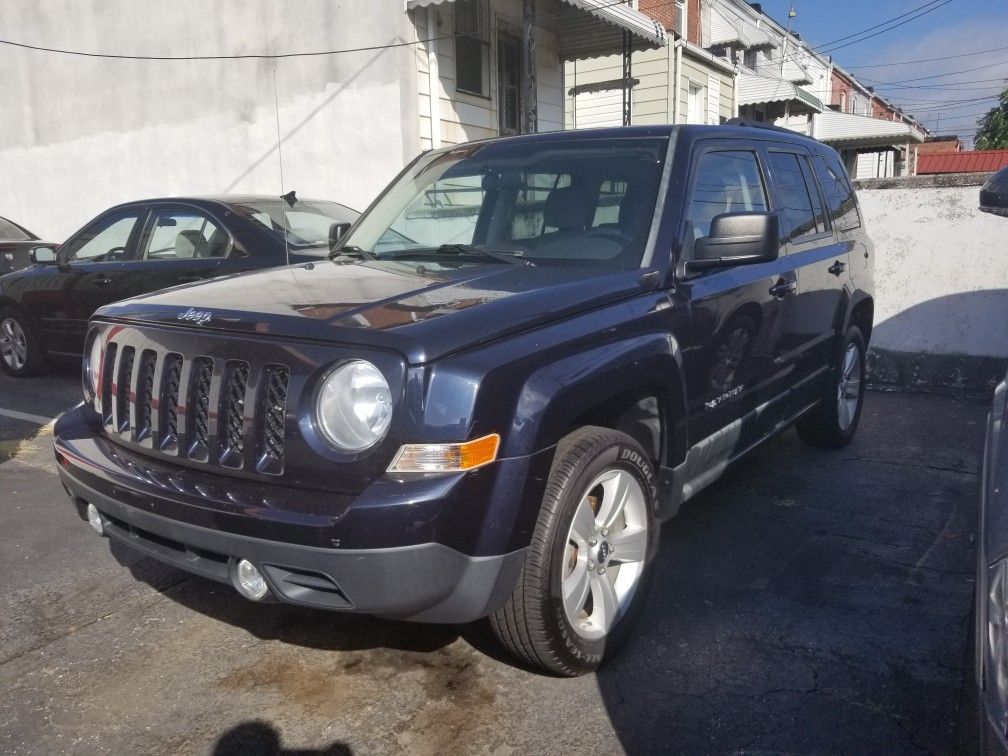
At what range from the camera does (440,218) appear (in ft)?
13.0

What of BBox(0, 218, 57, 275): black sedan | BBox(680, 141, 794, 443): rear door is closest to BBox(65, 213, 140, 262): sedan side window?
A: BBox(0, 218, 57, 275): black sedan

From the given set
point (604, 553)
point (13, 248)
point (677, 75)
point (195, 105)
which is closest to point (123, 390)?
point (604, 553)

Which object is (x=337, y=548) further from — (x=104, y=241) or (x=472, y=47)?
(x=472, y=47)

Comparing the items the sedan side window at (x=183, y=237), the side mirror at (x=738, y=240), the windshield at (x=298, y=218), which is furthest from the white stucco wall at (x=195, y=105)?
the side mirror at (x=738, y=240)

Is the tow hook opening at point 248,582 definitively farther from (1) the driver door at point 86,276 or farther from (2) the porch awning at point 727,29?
(2) the porch awning at point 727,29

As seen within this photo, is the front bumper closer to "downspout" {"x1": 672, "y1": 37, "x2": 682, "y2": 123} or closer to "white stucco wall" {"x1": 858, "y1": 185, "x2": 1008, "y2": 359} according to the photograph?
"white stucco wall" {"x1": 858, "y1": 185, "x2": 1008, "y2": 359}

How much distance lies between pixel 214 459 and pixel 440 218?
1801 mm

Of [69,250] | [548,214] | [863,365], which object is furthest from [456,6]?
[548,214]

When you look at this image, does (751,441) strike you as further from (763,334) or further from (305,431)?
(305,431)

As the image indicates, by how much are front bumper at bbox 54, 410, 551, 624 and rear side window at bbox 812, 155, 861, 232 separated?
3.34 m

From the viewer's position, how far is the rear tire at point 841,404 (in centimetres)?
517

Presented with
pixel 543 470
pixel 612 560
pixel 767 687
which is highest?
pixel 543 470

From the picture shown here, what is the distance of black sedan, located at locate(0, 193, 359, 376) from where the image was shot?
6.34 metres

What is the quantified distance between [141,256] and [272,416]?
16.8 ft
